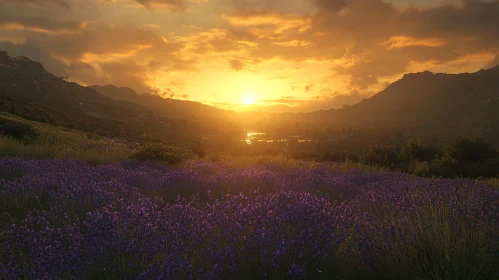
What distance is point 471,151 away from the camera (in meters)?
15.6

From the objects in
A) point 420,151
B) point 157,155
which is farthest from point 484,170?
point 157,155

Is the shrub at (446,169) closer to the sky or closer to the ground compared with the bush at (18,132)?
closer to the ground

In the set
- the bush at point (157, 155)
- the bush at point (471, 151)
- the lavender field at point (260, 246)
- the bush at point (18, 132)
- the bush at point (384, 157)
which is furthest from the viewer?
the bush at point (384, 157)

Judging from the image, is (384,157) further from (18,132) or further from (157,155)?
(18,132)

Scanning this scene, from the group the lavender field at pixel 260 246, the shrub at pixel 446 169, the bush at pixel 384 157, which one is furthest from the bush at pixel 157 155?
the bush at pixel 384 157

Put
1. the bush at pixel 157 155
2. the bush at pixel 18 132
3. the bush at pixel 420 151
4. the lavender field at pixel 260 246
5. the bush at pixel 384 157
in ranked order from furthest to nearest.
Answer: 1. the bush at pixel 420 151
2. the bush at pixel 384 157
3. the bush at pixel 18 132
4. the bush at pixel 157 155
5. the lavender field at pixel 260 246

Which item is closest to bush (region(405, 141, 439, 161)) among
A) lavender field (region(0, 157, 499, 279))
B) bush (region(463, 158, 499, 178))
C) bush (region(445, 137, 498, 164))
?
bush (region(445, 137, 498, 164))

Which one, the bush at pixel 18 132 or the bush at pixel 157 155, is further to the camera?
the bush at pixel 18 132

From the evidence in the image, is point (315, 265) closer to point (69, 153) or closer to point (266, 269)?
point (266, 269)

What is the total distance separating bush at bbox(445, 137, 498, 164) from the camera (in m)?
15.4

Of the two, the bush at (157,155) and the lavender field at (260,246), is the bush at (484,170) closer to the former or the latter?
the bush at (157,155)

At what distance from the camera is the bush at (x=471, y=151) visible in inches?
605

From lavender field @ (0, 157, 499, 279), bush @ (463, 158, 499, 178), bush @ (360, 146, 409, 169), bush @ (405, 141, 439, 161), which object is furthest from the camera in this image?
bush @ (405, 141, 439, 161)

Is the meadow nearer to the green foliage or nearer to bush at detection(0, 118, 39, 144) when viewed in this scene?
the green foliage
